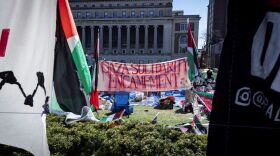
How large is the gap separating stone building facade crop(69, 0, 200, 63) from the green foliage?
256ft

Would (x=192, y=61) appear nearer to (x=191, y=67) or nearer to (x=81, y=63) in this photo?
(x=191, y=67)

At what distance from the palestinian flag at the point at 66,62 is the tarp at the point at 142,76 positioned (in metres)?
7.42

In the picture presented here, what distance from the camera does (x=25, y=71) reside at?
258 centimetres

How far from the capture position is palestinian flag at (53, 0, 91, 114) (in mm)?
3143

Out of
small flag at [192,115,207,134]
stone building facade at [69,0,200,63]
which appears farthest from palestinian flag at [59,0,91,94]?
stone building facade at [69,0,200,63]

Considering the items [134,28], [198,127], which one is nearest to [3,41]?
[198,127]

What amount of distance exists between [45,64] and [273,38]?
1676mm

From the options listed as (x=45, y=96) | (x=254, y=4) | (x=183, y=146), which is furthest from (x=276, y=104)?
(x=183, y=146)

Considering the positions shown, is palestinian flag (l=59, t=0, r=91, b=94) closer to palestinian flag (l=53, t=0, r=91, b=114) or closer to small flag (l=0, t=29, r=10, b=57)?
palestinian flag (l=53, t=0, r=91, b=114)

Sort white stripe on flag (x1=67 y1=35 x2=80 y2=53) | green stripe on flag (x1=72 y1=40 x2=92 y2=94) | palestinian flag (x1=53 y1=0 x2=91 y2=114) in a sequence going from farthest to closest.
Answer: green stripe on flag (x1=72 y1=40 x2=92 y2=94) < white stripe on flag (x1=67 y1=35 x2=80 y2=53) < palestinian flag (x1=53 y1=0 x2=91 y2=114)

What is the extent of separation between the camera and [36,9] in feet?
8.55

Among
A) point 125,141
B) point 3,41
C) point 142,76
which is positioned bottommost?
point 125,141

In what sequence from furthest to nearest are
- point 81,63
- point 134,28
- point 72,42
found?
1. point 134,28
2. point 81,63
3. point 72,42

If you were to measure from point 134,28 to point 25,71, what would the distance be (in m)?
87.5
